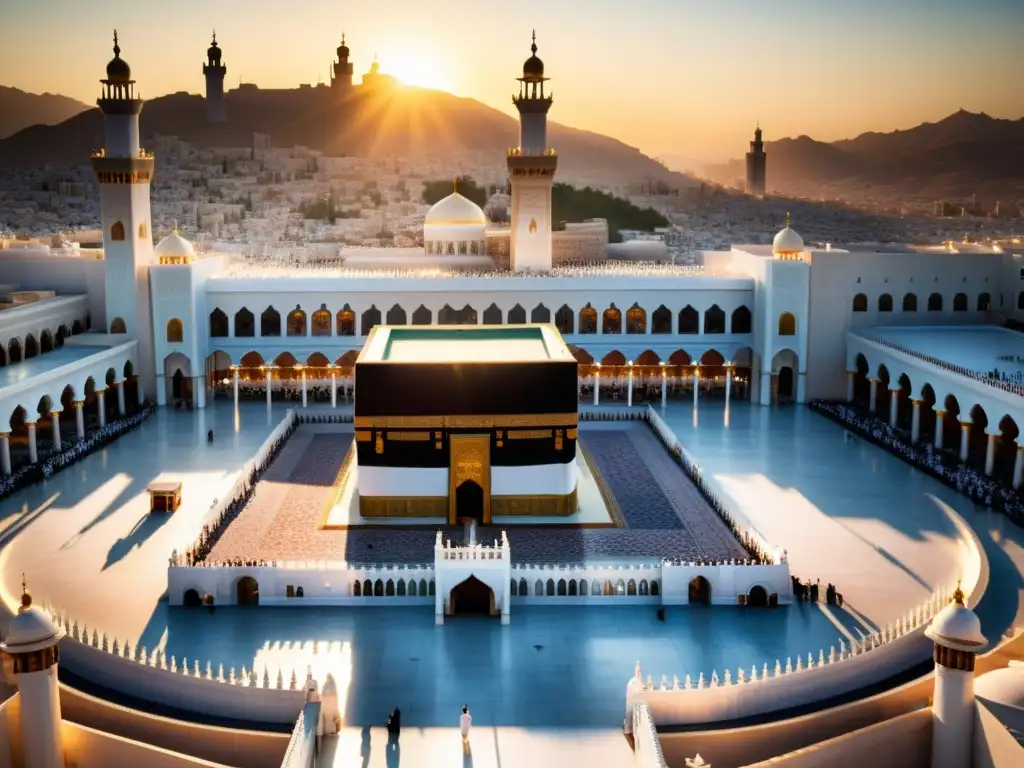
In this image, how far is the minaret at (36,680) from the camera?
36.1 feet

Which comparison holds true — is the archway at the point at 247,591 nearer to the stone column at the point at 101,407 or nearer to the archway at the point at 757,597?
the archway at the point at 757,597

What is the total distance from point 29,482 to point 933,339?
74.1ft

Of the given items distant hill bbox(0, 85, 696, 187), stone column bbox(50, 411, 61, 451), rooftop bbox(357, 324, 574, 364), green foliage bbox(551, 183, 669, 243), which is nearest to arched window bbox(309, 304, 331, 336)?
rooftop bbox(357, 324, 574, 364)

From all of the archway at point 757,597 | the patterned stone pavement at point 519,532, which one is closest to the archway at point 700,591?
the archway at point 757,597

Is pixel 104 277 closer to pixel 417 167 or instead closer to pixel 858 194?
pixel 858 194

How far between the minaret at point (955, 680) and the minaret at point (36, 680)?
8.88 metres

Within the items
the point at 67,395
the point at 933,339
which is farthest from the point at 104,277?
the point at 933,339

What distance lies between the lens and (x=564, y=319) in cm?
3309

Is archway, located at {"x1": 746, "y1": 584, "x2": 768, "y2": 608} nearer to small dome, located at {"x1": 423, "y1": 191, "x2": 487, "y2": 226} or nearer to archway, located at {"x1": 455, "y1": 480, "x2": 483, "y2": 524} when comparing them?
archway, located at {"x1": 455, "y1": 480, "x2": 483, "y2": 524}

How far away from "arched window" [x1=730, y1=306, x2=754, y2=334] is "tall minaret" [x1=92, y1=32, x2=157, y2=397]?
Answer: 16.7 metres

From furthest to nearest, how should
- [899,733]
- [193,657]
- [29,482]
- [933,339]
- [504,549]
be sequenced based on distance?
1. [933,339]
2. [29,482]
3. [504,549]
4. [193,657]
5. [899,733]

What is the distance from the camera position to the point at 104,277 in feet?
108

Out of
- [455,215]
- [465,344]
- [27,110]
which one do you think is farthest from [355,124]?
[465,344]

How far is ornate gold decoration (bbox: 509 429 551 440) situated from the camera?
20969 mm
